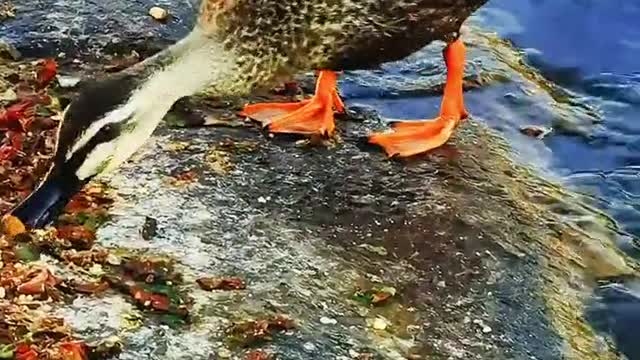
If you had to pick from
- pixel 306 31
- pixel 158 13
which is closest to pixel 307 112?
pixel 306 31

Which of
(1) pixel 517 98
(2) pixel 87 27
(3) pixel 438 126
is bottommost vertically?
(1) pixel 517 98

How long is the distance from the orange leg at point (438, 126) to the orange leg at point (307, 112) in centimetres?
25

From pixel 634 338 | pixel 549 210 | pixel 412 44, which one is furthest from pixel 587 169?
pixel 634 338

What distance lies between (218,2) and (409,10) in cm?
84

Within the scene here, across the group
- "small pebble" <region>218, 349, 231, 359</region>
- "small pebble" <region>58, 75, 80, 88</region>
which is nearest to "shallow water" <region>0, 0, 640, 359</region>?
"small pebble" <region>218, 349, 231, 359</region>

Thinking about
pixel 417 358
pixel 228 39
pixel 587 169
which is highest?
pixel 228 39

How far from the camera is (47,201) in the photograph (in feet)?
14.3

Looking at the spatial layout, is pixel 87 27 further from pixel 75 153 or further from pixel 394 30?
pixel 75 153

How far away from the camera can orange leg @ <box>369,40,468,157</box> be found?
5.52m

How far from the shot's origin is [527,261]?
4.82 metres

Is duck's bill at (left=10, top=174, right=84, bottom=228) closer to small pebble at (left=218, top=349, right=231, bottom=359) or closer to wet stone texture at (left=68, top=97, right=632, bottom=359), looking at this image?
wet stone texture at (left=68, top=97, right=632, bottom=359)

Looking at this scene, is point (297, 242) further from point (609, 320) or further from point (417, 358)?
point (609, 320)

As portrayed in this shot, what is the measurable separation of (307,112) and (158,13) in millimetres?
1316

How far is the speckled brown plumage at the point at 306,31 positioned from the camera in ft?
17.6
